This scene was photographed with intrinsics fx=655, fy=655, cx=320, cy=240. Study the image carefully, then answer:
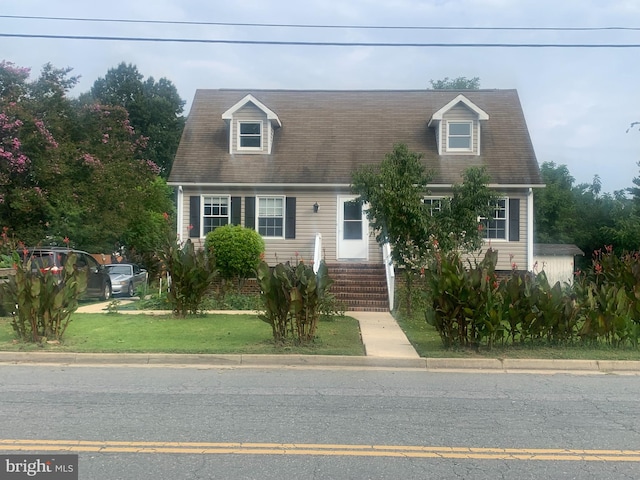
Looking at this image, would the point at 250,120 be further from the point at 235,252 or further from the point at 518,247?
the point at 518,247

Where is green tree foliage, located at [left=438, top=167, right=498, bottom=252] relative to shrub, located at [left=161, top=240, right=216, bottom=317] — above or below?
above

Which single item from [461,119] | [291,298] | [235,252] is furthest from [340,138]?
[291,298]

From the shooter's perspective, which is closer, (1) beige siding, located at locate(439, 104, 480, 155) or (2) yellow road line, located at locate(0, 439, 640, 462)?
(2) yellow road line, located at locate(0, 439, 640, 462)

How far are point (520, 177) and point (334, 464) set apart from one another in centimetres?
1736

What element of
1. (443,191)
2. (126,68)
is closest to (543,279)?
(443,191)

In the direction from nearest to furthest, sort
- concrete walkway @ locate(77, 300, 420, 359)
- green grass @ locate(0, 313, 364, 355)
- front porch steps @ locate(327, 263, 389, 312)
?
green grass @ locate(0, 313, 364, 355)
concrete walkway @ locate(77, 300, 420, 359)
front porch steps @ locate(327, 263, 389, 312)

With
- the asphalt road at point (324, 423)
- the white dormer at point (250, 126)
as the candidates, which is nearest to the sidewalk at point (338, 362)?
the asphalt road at point (324, 423)

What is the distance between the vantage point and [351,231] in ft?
70.8

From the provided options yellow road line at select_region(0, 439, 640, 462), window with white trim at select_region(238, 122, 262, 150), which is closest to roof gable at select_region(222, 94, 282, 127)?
window with white trim at select_region(238, 122, 262, 150)

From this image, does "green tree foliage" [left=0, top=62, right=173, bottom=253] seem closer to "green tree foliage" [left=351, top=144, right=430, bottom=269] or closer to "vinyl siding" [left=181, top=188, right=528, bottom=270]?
"vinyl siding" [left=181, top=188, right=528, bottom=270]

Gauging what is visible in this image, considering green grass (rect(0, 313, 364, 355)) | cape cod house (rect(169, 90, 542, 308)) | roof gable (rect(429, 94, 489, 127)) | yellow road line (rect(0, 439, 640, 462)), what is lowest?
yellow road line (rect(0, 439, 640, 462))

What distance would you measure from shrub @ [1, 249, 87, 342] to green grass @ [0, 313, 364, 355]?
0.32 m

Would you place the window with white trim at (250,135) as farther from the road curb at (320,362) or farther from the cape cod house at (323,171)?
the road curb at (320,362)

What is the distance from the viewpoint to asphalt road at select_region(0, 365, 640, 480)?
5.30 metres
